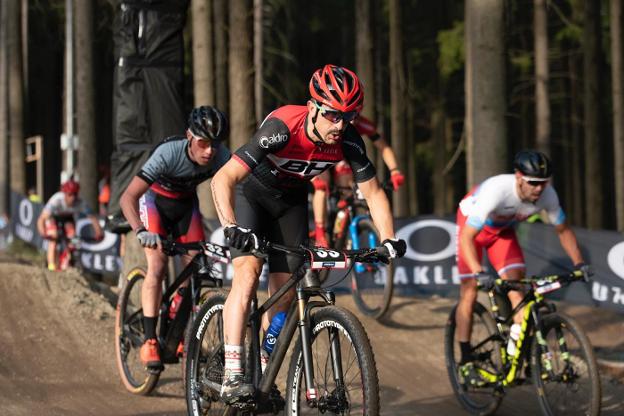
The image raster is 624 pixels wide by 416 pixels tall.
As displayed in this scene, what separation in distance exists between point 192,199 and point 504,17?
16.4ft

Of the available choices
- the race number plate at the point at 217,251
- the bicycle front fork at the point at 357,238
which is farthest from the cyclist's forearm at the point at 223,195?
the bicycle front fork at the point at 357,238

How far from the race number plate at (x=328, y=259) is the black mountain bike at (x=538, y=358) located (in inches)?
97.1

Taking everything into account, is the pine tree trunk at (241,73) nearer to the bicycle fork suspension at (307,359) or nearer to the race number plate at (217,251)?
the race number plate at (217,251)

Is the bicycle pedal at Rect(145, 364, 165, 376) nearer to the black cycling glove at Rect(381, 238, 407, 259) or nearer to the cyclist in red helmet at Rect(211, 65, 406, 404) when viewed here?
the cyclist in red helmet at Rect(211, 65, 406, 404)

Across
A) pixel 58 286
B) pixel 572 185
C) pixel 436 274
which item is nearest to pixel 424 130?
pixel 572 185

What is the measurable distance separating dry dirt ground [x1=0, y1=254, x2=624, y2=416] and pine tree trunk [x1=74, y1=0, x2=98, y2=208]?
9453mm

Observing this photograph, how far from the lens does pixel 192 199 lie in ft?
27.2

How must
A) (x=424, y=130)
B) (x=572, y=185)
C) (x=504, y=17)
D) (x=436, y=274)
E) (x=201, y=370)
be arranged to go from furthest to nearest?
(x=424, y=130)
(x=572, y=185)
(x=436, y=274)
(x=504, y=17)
(x=201, y=370)

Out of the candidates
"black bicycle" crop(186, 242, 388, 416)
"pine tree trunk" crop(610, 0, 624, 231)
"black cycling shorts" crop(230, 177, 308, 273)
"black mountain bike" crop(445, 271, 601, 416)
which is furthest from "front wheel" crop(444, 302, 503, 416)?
"pine tree trunk" crop(610, 0, 624, 231)

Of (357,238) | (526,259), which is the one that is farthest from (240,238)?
(526,259)

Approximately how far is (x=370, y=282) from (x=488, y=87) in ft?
8.39

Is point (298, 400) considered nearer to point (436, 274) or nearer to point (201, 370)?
point (201, 370)

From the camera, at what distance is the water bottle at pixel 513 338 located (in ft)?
25.5

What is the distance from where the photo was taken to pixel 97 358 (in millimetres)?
9250
